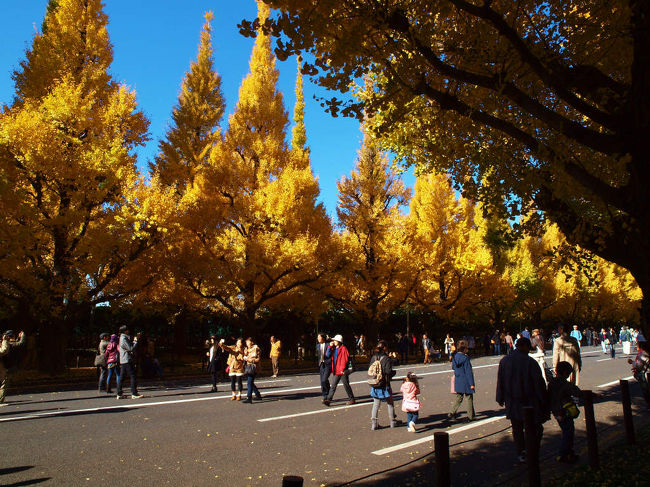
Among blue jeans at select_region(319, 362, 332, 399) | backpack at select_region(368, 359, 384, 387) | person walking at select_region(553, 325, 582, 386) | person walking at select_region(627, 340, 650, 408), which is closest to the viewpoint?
backpack at select_region(368, 359, 384, 387)


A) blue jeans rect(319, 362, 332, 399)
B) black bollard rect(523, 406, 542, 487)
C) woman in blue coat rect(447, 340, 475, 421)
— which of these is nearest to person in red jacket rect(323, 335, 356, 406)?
blue jeans rect(319, 362, 332, 399)

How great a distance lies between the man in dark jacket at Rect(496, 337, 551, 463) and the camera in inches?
205

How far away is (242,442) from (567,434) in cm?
410

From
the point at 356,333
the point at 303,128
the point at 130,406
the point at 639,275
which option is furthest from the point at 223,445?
the point at 303,128

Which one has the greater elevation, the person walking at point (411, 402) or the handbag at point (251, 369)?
the handbag at point (251, 369)

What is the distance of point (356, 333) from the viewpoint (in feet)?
92.3

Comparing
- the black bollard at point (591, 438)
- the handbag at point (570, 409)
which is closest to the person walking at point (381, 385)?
the handbag at point (570, 409)

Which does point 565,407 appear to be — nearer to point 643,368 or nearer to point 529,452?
point 529,452

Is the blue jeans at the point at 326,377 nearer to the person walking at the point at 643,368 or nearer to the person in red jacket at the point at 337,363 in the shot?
the person in red jacket at the point at 337,363

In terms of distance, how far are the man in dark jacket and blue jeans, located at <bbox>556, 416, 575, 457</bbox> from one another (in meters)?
0.20

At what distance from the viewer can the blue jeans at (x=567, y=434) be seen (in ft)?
16.5

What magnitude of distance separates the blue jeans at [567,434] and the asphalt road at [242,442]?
214 millimetres

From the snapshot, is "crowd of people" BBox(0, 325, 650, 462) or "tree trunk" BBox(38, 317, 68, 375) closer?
"crowd of people" BBox(0, 325, 650, 462)

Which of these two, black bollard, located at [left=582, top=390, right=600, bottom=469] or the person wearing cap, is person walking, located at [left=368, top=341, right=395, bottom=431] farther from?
black bollard, located at [left=582, top=390, right=600, bottom=469]
